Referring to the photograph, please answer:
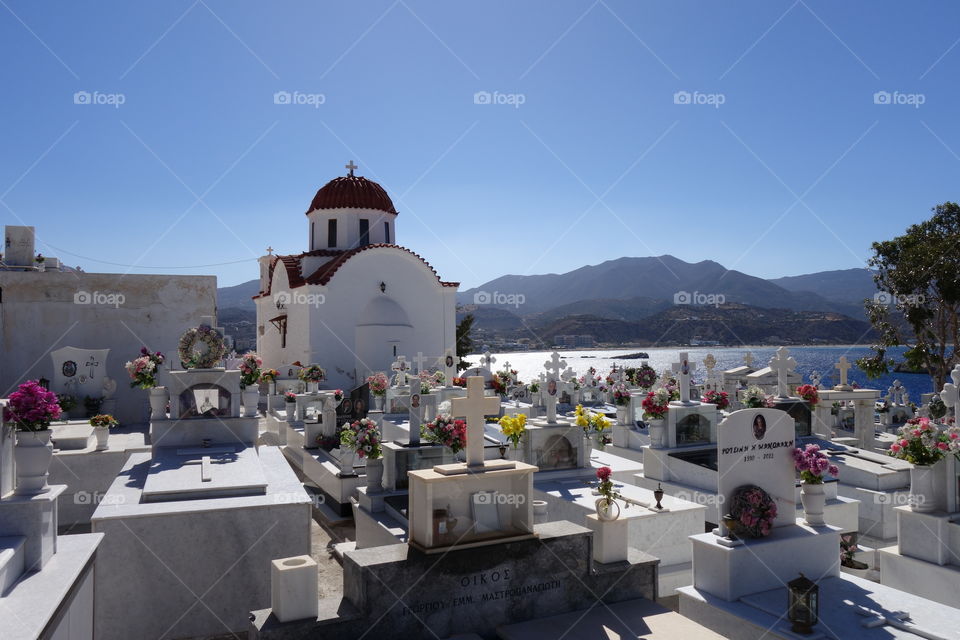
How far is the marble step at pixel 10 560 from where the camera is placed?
524 centimetres

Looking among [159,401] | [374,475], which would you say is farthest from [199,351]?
[374,475]

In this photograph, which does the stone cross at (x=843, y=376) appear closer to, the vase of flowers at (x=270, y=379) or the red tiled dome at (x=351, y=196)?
the vase of flowers at (x=270, y=379)

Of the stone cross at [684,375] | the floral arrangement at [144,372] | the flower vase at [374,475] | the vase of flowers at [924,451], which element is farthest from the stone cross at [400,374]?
the vase of flowers at [924,451]

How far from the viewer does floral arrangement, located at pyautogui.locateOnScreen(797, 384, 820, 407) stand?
1541cm

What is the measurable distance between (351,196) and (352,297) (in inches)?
216

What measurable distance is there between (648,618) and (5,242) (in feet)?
74.7

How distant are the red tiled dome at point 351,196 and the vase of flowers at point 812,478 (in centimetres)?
2624

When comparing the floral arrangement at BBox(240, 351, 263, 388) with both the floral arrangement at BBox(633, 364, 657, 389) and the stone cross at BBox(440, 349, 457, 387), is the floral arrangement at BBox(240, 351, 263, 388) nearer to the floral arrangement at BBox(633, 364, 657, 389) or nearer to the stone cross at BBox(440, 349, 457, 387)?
the floral arrangement at BBox(633, 364, 657, 389)

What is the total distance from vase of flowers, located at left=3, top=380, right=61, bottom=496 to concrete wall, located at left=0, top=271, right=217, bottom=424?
1362 cm

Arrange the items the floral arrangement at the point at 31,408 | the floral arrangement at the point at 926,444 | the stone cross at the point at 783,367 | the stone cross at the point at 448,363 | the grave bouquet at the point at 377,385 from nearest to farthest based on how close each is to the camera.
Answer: the floral arrangement at the point at 31,408, the floral arrangement at the point at 926,444, the stone cross at the point at 783,367, the grave bouquet at the point at 377,385, the stone cross at the point at 448,363

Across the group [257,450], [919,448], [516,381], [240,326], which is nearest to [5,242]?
[257,450]

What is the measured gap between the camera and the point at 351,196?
1229 inches

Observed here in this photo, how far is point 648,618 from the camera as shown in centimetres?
604

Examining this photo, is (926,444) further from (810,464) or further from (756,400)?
(756,400)
